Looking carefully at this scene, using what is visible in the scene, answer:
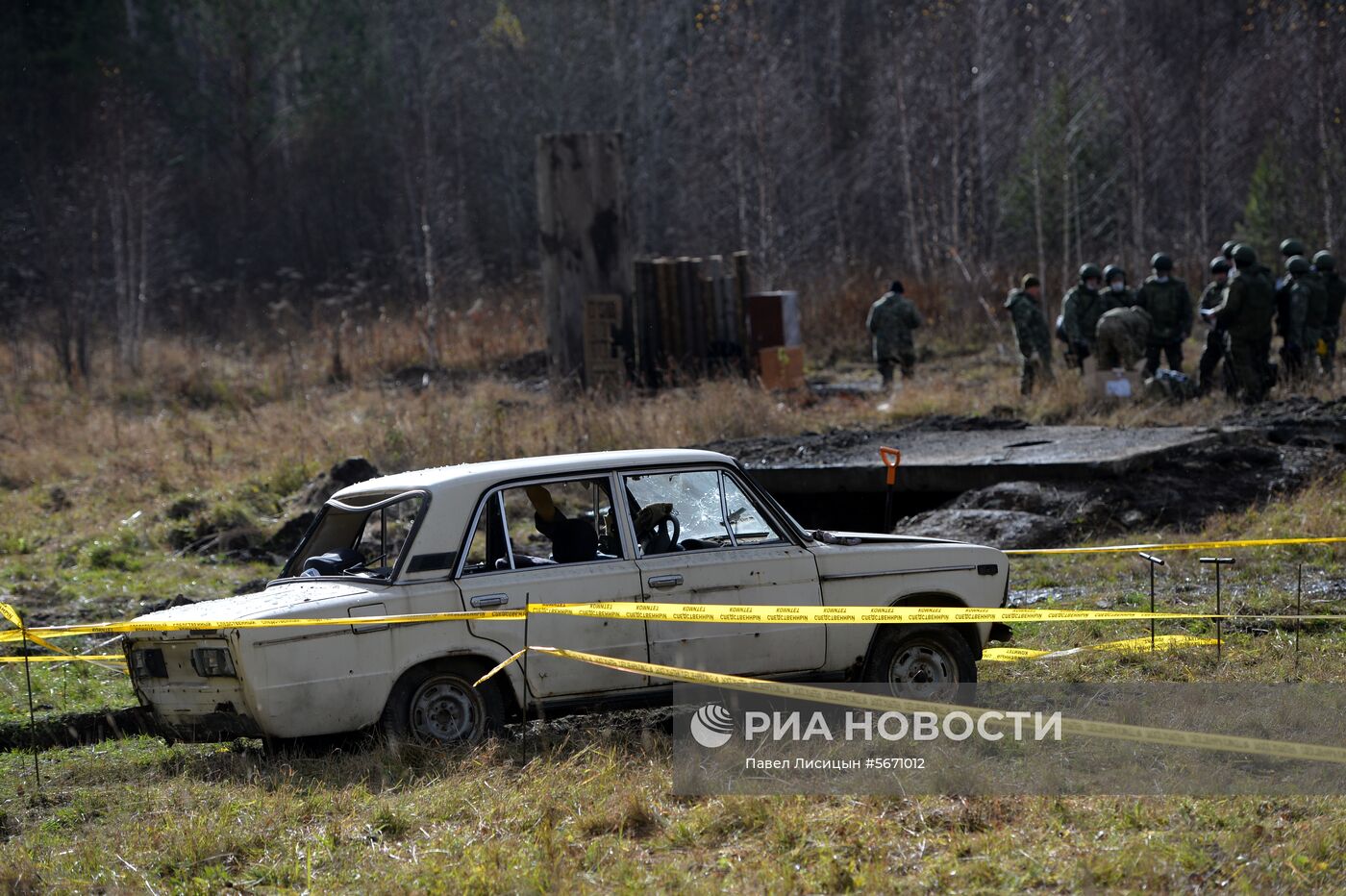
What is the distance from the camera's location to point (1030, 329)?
1852 cm

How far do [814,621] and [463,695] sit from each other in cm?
157

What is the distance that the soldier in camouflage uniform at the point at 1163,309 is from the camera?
60.9 feet

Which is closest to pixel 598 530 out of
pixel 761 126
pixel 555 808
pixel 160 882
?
pixel 555 808

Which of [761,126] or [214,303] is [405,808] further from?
[214,303]

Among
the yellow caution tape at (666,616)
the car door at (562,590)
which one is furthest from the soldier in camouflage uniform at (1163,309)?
the car door at (562,590)

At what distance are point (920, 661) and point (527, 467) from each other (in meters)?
2.05

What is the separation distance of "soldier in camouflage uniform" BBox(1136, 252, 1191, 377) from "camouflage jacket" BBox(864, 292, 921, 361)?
3099mm

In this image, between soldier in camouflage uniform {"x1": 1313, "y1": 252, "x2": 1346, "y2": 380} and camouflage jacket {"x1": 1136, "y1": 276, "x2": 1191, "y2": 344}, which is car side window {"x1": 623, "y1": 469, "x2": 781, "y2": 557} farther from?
soldier in camouflage uniform {"x1": 1313, "y1": 252, "x2": 1346, "y2": 380}

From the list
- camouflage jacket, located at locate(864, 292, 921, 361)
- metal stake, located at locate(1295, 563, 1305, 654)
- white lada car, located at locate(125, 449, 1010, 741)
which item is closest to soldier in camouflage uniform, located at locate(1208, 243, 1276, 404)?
camouflage jacket, located at locate(864, 292, 921, 361)

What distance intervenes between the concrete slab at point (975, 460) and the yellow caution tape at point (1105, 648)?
4492 millimetres

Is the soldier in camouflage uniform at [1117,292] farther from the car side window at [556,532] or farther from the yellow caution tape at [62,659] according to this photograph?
the yellow caution tape at [62,659]

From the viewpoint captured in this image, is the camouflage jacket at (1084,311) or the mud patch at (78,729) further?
the camouflage jacket at (1084,311)

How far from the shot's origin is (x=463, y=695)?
6.35 m

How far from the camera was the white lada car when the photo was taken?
6.06 meters
